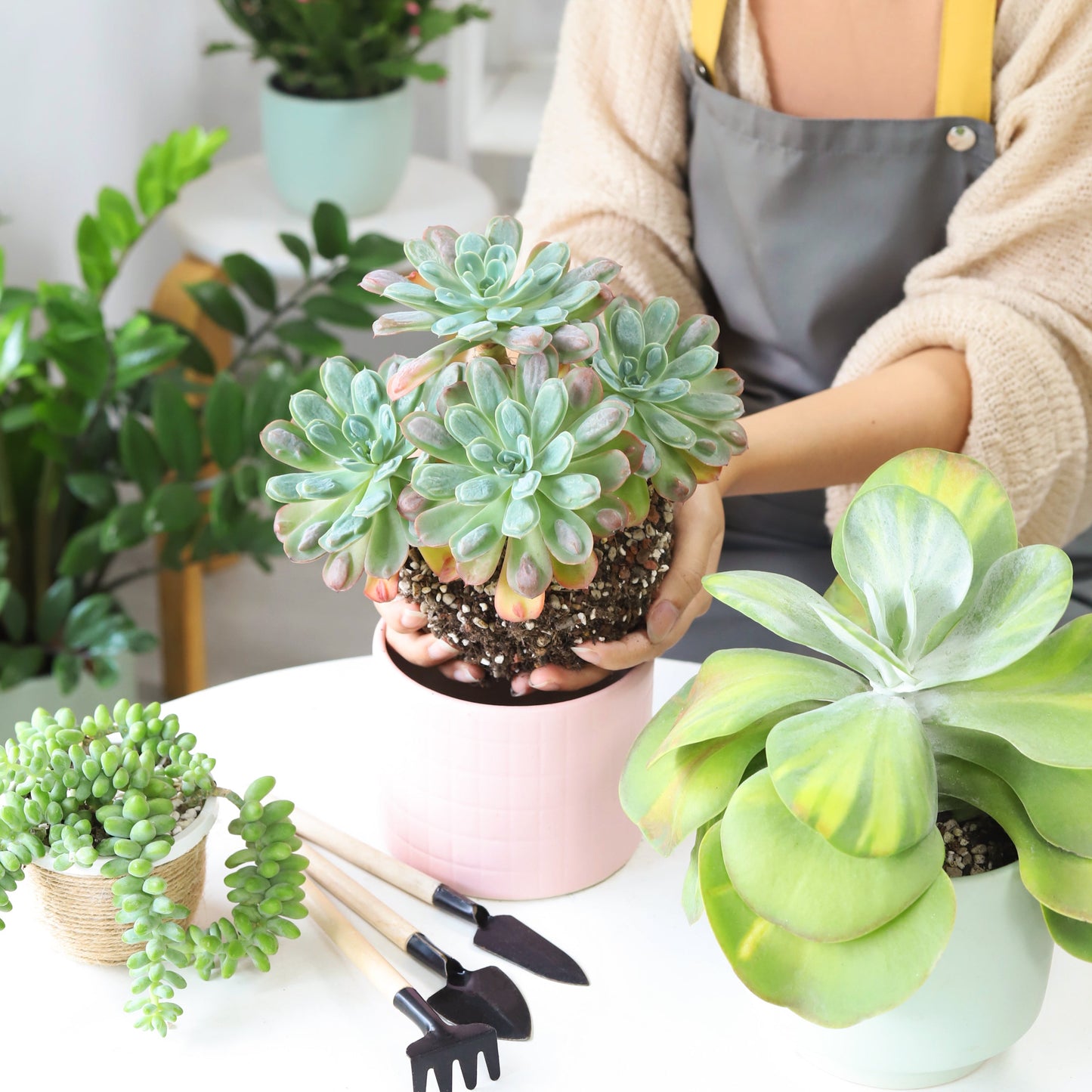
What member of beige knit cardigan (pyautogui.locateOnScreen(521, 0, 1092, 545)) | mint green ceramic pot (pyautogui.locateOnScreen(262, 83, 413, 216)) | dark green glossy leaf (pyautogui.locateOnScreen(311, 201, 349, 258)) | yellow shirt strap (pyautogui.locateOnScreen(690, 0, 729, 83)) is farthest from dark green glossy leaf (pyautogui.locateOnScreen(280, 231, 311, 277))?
yellow shirt strap (pyautogui.locateOnScreen(690, 0, 729, 83))

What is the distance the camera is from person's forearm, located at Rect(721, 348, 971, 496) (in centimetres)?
84

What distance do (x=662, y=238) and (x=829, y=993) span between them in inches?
28.2

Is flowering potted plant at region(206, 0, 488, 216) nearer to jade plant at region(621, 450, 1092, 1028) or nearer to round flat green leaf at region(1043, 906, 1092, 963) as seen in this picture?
jade plant at region(621, 450, 1092, 1028)

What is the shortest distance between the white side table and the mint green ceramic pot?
39mm

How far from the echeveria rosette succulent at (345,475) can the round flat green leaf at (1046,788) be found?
24 centimetres

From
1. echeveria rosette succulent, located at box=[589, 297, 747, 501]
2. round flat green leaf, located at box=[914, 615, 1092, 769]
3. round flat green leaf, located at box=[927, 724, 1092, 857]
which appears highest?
echeveria rosette succulent, located at box=[589, 297, 747, 501]

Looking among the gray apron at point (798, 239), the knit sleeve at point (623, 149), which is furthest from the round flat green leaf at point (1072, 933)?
the knit sleeve at point (623, 149)

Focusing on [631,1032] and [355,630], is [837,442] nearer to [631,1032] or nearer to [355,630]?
[631,1032]

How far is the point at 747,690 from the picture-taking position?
485mm

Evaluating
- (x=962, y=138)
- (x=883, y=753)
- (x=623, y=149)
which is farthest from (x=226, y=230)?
(x=883, y=753)

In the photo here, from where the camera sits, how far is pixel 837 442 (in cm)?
86

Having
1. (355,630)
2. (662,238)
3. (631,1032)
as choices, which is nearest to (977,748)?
(631,1032)

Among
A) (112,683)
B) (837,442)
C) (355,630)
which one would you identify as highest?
(837,442)

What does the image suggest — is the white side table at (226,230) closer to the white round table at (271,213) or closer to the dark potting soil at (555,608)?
the white round table at (271,213)
